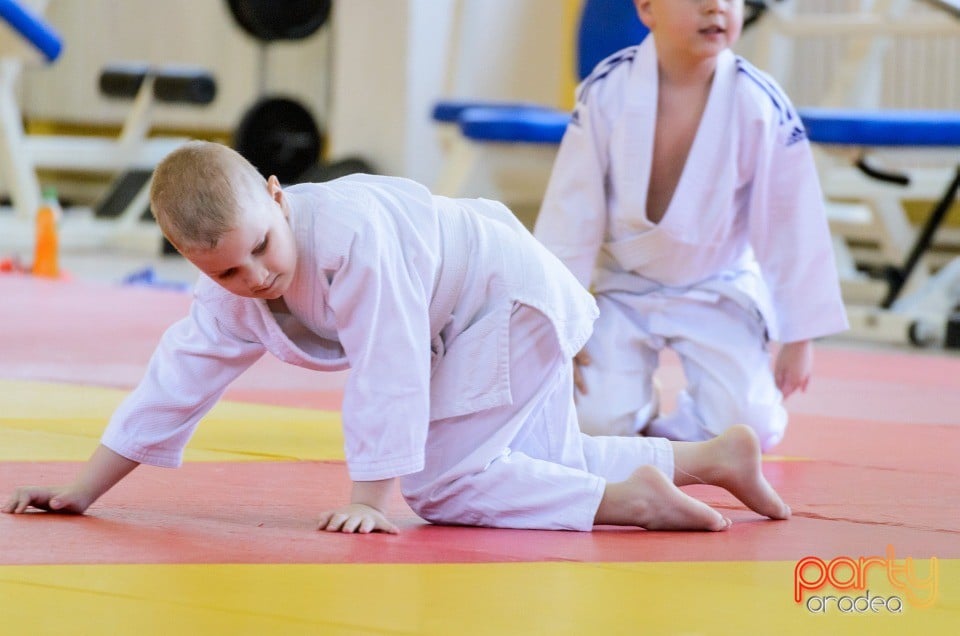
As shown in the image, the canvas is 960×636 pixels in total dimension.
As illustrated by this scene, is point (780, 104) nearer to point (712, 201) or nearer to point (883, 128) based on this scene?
point (712, 201)

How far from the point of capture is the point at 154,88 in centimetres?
754

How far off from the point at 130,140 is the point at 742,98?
5.52 meters

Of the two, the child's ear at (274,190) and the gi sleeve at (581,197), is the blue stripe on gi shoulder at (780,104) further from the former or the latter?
the child's ear at (274,190)

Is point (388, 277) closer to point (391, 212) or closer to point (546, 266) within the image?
point (391, 212)

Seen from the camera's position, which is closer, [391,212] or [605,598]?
[605,598]

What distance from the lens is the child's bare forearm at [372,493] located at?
172cm

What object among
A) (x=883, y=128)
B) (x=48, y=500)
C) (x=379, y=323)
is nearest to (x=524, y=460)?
(x=379, y=323)

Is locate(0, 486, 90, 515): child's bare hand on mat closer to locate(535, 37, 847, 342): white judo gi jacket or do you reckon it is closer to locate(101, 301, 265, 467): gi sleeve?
locate(101, 301, 265, 467): gi sleeve

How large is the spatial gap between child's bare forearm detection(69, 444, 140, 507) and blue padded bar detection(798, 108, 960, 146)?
3.05m

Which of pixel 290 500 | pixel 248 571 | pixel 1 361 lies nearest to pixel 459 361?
pixel 290 500

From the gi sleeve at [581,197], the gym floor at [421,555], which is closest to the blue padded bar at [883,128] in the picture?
the gym floor at [421,555]

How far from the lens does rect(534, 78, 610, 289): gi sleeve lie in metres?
2.56

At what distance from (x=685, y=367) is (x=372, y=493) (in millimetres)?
1059

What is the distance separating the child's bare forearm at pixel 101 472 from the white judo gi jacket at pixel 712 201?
960mm
